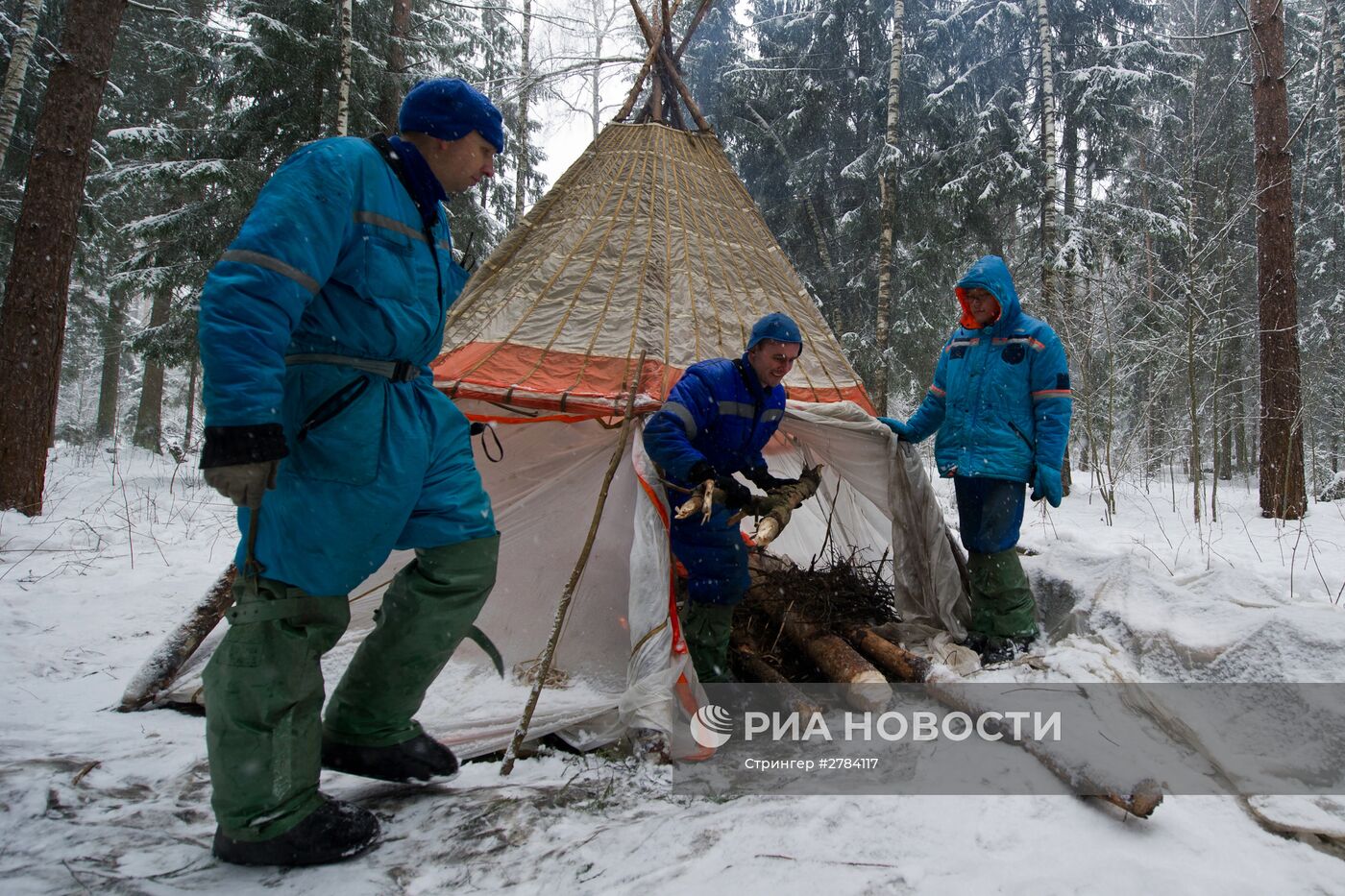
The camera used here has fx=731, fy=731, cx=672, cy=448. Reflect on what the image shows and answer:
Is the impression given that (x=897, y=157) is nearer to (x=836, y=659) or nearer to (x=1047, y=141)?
(x=1047, y=141)

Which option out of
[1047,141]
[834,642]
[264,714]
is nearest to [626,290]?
[834,642]

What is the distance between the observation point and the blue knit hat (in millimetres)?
1673

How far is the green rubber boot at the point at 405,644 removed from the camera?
5.36 ft

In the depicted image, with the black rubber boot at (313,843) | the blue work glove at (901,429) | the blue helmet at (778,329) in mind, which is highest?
the blue helmet at (778,329)

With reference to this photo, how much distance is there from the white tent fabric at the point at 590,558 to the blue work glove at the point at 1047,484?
0.49 meters

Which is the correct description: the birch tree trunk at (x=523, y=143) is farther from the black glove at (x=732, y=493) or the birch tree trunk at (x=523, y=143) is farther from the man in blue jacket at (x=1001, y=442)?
the black glove at (x=732, y=493)

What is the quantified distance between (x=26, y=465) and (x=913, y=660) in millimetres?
5541

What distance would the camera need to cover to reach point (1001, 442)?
9.42 ft

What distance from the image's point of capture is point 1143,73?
389 inches

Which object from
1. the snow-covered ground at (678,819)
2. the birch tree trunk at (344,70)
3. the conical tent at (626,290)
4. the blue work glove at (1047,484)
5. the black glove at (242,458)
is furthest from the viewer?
the birch tree trunk at (344,70)

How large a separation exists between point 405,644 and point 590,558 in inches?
61.2

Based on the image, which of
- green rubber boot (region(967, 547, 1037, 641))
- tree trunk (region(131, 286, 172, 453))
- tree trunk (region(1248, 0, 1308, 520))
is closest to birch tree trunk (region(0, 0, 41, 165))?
tree trunk (region(131, 286, 172, 453))

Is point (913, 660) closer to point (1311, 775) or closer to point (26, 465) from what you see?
point (1311, 775)

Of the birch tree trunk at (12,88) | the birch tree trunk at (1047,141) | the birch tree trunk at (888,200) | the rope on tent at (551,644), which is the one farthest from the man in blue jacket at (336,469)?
the birch tree trunk at (1047,141)
